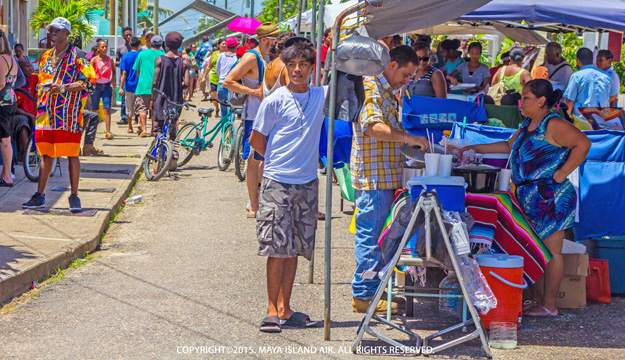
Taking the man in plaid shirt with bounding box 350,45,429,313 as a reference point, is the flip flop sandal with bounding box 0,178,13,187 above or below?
below

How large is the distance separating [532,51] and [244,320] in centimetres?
1008

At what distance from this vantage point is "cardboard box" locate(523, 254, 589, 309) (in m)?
6.23

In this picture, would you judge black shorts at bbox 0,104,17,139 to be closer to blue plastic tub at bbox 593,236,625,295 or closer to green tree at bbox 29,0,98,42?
blue plastic tub at bbox 593,236,625,295

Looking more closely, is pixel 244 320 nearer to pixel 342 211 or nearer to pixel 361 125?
pixel 361 125

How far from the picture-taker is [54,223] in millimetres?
8133

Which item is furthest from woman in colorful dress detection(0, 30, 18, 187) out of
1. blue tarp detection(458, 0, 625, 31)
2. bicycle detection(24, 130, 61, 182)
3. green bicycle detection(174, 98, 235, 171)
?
blue tarp detection(458, 0, 625, 31)

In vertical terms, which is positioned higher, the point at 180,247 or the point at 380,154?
the point at 380,154

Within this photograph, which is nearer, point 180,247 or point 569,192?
point 569,192

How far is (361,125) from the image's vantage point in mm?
5609

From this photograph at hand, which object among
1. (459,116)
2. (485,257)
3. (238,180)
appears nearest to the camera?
(485,257)

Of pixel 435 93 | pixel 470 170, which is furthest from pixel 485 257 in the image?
pixel 435 93

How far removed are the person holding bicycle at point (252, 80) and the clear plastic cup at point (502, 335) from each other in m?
3.68

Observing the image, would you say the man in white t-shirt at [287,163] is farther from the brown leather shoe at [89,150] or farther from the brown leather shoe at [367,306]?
the brown leather shoe at [89,150]

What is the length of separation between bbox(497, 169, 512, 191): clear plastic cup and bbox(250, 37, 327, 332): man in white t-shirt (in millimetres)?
1482
